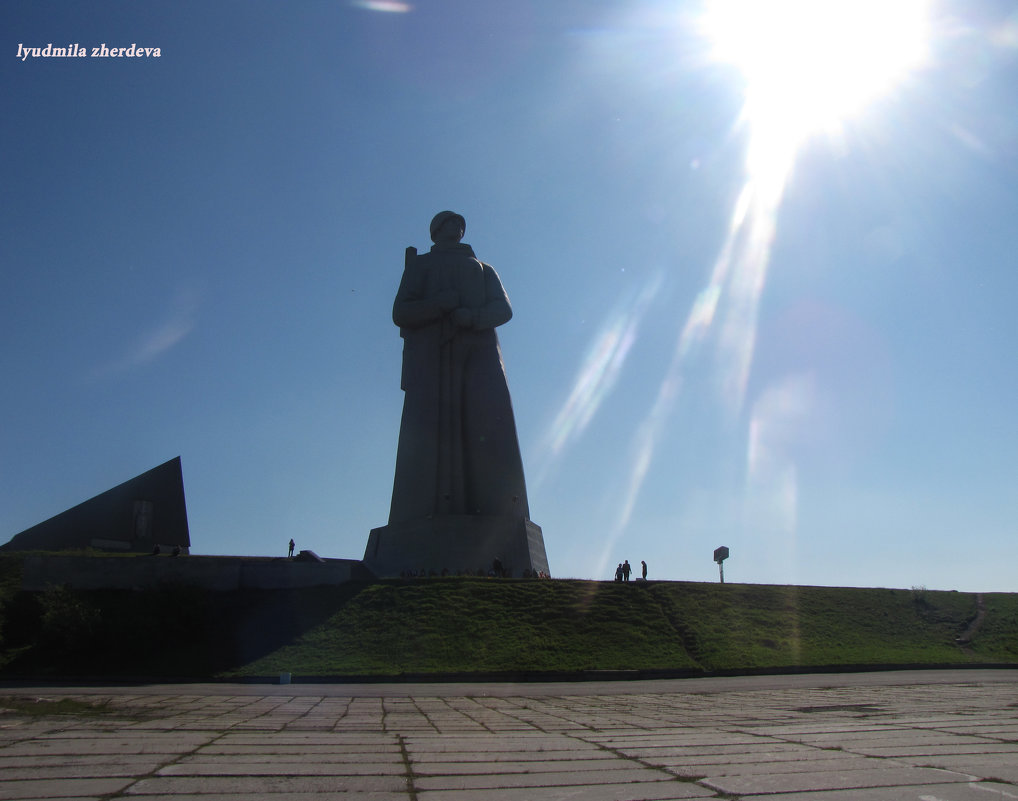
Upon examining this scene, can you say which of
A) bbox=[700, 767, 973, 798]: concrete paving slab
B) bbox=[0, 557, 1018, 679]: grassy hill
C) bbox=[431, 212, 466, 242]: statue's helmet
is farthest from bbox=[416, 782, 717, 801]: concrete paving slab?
bbox=[431, 212, 466, 242]: statue's helmet

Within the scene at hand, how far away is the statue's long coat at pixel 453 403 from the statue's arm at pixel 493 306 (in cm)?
4

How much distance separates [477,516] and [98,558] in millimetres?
10506

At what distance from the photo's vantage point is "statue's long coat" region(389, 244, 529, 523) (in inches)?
1021

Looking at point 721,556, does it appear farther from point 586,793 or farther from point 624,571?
point 586,793

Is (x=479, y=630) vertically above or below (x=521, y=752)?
below

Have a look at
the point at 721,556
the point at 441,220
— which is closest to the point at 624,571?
the point at 721,556

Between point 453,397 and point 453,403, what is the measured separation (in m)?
0.23

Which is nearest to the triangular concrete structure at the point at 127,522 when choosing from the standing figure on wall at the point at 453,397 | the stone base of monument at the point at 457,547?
the stone base of monument at the point at 457,547

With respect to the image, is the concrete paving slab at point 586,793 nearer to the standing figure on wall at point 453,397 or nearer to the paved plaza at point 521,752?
the paved plaza at point 521,752

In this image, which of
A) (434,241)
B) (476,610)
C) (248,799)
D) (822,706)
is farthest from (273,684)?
(434,241)

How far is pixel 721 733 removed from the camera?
5.38 metres

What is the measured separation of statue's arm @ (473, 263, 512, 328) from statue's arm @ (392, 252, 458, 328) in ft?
3.41

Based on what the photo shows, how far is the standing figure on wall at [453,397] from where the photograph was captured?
25.9m

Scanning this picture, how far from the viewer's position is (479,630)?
55.4 feet
